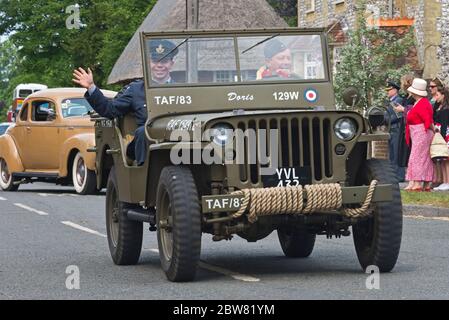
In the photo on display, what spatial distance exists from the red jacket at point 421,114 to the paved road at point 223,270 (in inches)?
160

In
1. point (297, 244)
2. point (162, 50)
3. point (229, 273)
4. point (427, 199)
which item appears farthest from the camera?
point (427, 199)

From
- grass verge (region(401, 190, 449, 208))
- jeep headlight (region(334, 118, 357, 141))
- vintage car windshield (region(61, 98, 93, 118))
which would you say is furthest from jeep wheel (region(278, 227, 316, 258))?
vintage car windshield (region(61, 98, 93, 118))

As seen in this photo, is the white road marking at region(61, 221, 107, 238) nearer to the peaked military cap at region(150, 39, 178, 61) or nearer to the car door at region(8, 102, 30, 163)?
the peaked military cap at region(150, 39, 178, 61)

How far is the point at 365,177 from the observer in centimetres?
1062

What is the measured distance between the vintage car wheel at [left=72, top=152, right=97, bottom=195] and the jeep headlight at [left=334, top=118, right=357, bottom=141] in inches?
584

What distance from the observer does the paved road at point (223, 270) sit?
31.2 feet

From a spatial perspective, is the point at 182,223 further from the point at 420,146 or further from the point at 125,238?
the point at 420,146

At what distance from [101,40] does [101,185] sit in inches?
2128

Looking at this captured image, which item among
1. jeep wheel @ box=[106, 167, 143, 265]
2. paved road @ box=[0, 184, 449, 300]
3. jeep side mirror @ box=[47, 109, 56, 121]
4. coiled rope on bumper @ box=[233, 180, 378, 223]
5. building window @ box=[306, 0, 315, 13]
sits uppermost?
building window @ box=[306, 0, 315, 13]

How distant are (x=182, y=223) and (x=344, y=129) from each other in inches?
58.2

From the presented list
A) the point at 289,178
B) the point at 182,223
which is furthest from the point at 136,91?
the point at 182,223

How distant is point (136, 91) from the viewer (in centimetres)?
1168

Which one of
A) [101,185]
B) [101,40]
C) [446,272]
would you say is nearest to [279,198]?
[446,272]

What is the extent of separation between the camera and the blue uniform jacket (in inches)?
453
